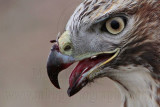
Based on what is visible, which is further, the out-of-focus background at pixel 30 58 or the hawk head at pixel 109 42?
the out-of-focus background at pixel 30 58

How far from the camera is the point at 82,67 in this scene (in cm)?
267

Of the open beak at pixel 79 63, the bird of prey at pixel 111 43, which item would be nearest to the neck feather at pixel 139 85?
the bird of prey at pixel 111 43

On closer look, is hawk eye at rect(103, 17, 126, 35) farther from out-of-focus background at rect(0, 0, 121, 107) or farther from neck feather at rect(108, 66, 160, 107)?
out-of-focus background at rect(0, 0, 121, 107)

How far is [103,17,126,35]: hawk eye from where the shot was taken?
102 inches

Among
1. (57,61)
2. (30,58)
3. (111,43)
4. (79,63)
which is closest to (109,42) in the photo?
(111,43)

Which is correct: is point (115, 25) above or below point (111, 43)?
above

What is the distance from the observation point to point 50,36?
26.4 feet

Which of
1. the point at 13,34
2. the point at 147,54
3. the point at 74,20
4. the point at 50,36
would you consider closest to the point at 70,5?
the point at 74,20

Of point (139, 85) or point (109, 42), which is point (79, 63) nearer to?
point (109, 42)

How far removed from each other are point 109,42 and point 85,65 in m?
0.22

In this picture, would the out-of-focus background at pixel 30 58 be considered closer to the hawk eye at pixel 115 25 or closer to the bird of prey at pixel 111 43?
the bird of prey at pixel 111 43

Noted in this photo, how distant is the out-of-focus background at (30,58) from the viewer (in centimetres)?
653

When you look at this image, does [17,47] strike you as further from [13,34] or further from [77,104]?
[77,104]

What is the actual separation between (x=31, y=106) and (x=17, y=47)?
A: 1.77 m
